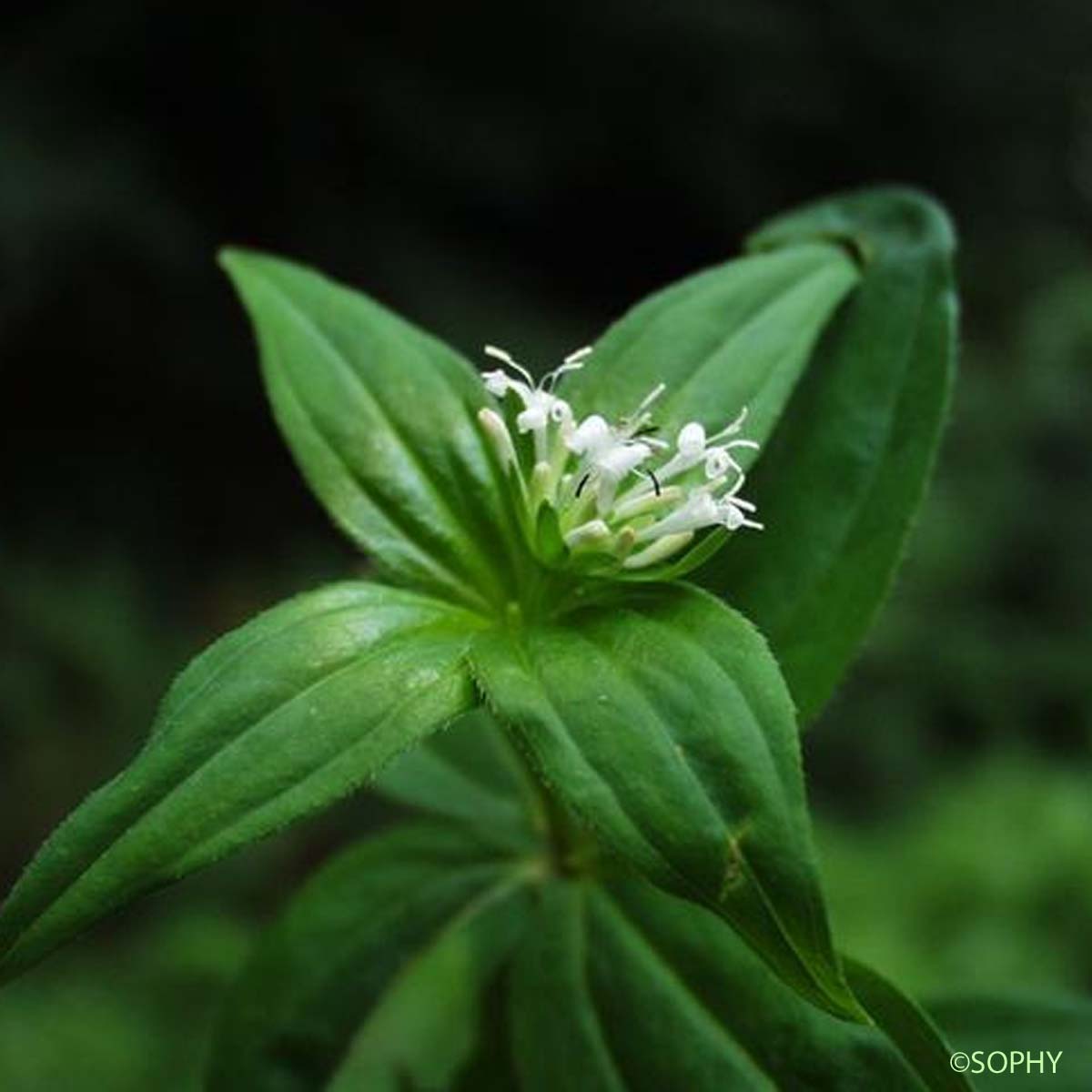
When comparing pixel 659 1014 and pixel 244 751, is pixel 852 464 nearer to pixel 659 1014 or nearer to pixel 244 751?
pixel 659 1014

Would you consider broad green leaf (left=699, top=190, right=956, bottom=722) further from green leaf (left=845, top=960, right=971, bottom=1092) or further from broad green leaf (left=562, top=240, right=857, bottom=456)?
green leaf (left=845, top=960, right=971, bottom=1092)

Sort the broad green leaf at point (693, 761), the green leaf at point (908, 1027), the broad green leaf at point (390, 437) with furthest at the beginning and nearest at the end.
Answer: the broad green leaf at point (390, 437)
the green leaf at point (908, 1027)
the broad green leaf at point (693, 761)

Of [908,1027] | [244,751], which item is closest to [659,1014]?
[908,1027]

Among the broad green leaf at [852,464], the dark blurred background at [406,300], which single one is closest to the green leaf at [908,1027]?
the broad green leaf at [852,464]

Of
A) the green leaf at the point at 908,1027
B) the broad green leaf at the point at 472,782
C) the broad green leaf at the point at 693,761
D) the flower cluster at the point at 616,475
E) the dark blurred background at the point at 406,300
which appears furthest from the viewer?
the dark blurred background at the point at 406,300

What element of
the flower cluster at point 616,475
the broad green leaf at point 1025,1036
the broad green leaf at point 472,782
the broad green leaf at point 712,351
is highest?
the broad green leaf at point 712,351

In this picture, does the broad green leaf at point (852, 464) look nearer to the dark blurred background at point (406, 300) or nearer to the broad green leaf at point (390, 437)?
the broad green leaf at point (390, 437)
